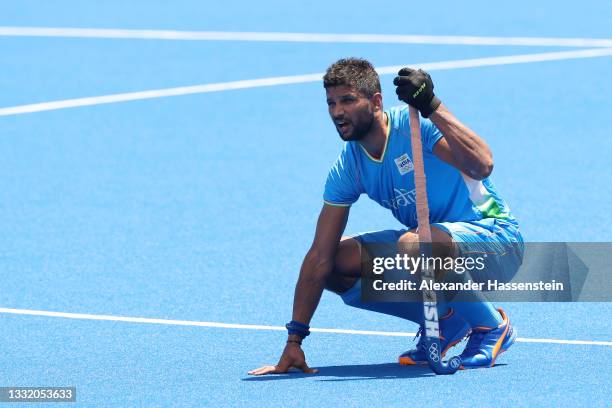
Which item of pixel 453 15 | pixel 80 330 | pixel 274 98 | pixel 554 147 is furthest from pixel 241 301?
pixel 453 15

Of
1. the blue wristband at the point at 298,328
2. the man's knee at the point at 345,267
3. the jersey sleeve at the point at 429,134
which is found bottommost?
the blue wristband at the point at 298,328

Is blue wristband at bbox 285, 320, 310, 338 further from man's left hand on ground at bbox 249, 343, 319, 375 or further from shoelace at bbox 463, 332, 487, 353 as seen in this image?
shoelace at bbox 463, 332, 487, 353

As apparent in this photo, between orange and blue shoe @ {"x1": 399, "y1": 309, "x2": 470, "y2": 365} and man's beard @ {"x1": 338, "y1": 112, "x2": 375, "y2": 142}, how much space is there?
38.7 inches

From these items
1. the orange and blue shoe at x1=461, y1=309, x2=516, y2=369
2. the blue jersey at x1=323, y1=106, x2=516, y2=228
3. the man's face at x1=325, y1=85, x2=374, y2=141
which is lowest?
the orange and blue shoe at x1=461, y1=309, x2=516, y2=369

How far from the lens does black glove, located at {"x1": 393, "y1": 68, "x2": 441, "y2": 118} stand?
7234 mm

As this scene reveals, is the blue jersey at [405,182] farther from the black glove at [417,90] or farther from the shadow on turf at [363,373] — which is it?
the shadow on turf at [363,373]

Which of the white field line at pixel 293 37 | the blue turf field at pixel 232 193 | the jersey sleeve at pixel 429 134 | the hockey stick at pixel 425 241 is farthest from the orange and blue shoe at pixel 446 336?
the white field line at pixel 293 37

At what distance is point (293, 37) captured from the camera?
1798 centimetres

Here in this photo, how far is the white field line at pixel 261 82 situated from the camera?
1509cm

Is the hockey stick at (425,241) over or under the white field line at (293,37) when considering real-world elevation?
under

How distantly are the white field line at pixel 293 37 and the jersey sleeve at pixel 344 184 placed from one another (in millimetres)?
9700

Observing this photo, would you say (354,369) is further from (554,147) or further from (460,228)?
(554,147)

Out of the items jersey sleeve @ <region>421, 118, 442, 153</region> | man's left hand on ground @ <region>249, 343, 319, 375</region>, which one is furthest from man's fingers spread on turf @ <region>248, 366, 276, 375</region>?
jersey sleeve @ <region>421, 118, 442, 153</region>

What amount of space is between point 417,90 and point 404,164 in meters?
0.56
